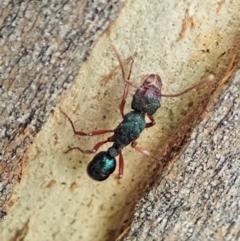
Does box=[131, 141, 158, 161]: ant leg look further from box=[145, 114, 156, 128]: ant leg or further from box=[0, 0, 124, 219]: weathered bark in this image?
box=[0, 0, 124, 219]: weathered bark

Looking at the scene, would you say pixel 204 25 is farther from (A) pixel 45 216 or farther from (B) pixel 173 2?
(A) pixel 45 216

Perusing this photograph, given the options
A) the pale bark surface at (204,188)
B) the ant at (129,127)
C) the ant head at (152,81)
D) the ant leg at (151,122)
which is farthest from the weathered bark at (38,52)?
the pale bark surface at (204,188)

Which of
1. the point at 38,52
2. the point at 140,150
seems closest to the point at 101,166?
the point at 140,150

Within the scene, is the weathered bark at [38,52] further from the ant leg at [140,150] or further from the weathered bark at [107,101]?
the ant leg at [140,150]

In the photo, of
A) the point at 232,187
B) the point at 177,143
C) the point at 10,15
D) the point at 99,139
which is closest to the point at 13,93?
the point at 10,15

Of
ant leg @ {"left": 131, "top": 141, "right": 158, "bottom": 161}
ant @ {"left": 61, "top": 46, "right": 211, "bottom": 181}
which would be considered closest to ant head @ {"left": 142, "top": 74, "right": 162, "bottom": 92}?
ant @ {"left": 61, "top": 46, "right": 211, "bottom": 181}

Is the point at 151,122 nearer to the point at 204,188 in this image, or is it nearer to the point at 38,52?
the point at 204,188
